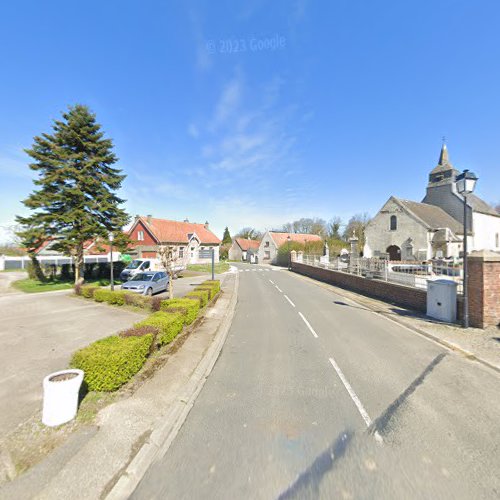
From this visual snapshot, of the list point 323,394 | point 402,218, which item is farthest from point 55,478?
point 402,218

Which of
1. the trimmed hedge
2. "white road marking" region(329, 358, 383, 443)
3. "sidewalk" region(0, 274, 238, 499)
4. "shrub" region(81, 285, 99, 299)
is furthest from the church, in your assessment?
"sidewalk" region(0, 274, 238, 499)

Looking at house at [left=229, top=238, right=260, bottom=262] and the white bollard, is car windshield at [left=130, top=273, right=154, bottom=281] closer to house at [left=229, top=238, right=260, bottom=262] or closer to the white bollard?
the white bollard

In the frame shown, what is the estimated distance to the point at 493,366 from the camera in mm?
6066

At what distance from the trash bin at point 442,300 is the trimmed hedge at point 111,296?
13992 millimetres

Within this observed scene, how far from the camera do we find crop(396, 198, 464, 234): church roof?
33.9 m

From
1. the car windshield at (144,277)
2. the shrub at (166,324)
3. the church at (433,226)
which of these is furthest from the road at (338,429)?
the church at (433,226)

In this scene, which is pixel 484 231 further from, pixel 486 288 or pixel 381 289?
pixel 486 288

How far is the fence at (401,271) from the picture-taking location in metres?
12.0

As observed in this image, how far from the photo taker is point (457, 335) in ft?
26.7

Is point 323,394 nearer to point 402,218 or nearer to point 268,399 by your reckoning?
point 268,399

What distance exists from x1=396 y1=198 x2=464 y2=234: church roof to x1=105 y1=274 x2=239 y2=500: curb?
1418 inches

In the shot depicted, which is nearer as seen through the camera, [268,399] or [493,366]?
[268,399]

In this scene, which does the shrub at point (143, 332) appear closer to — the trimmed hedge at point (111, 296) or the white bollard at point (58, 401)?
the white bollard at point (58, 401)

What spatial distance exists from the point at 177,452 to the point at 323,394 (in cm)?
273
